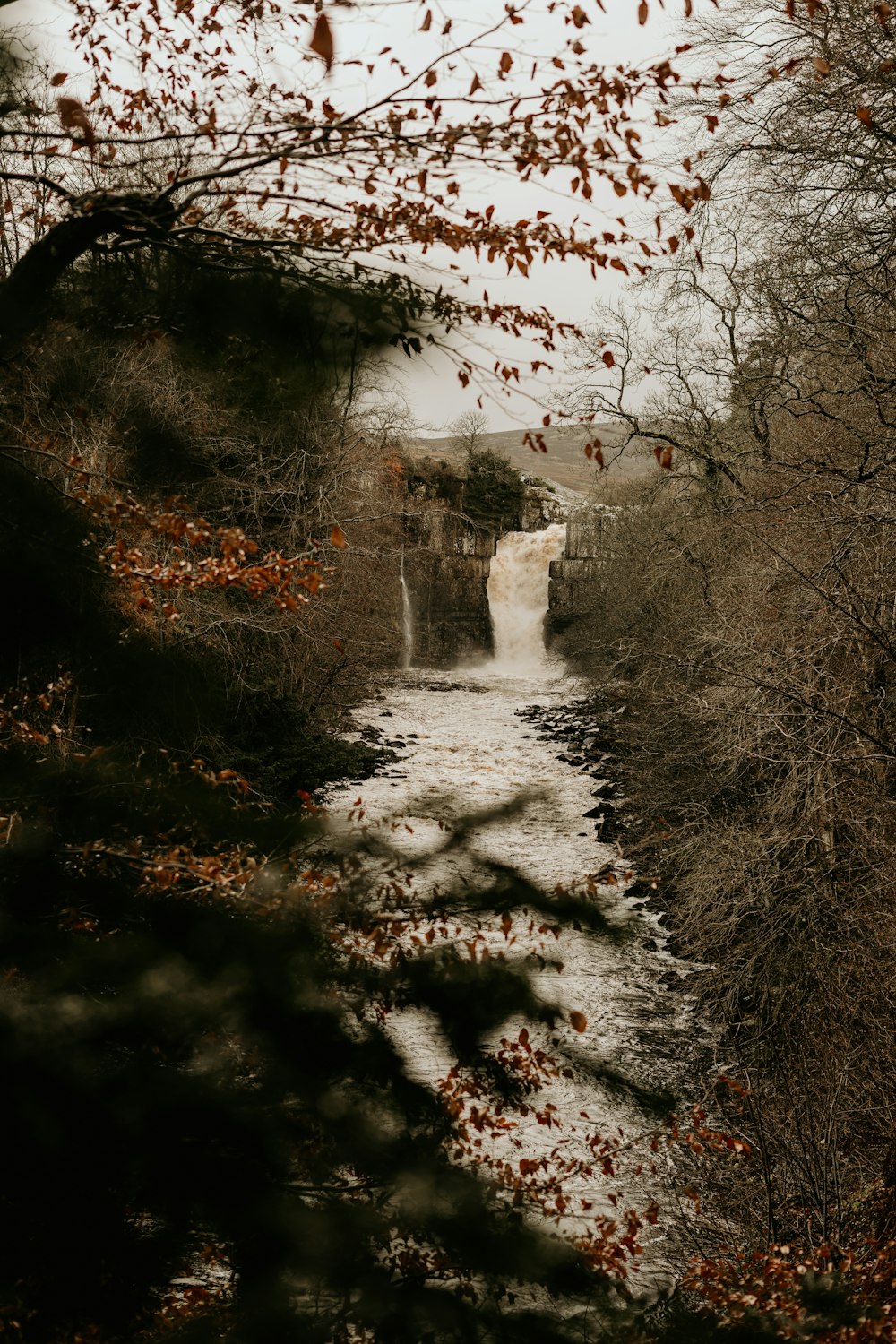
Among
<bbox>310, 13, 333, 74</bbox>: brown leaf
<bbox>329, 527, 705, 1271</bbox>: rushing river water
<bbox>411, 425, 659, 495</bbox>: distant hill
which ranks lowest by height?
<bbox>329, 527, 705, 1271</bbox>: rushing river water

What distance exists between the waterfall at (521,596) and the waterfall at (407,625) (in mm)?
2836

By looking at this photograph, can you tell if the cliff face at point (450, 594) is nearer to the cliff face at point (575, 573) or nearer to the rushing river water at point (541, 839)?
the rushing river water at point (541, 839)

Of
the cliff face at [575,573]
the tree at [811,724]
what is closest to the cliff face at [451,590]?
the cliff face at [575,573]

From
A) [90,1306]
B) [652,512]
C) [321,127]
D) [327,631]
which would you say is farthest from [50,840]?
[652,512]

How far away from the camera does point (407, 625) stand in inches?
1200

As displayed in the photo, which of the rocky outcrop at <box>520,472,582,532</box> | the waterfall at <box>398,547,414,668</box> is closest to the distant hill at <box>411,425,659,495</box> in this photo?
the rocky outcrop at <box>520,472,582,532</box>

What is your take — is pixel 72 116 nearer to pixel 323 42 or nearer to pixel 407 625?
pixel 323 42

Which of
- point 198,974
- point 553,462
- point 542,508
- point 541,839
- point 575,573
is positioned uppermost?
point 553,462

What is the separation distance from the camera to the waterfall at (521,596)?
32.1 meters

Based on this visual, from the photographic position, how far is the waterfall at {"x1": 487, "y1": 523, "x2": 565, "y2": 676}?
105 ft

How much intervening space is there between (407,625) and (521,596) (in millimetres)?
4311

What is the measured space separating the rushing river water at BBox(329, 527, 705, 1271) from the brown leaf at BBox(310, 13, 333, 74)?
7.69ft

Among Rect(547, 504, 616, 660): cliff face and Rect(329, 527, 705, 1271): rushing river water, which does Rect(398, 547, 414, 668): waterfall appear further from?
Rect(547, 504, 616, 660): cliff face

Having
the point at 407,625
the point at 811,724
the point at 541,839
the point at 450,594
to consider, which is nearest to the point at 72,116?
the point at 811,724
